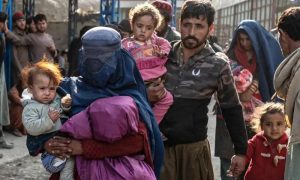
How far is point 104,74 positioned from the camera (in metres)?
2.90

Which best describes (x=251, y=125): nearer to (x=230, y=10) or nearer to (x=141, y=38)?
(x=141, y=38)

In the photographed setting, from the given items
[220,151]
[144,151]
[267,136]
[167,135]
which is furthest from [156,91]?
[220,151]

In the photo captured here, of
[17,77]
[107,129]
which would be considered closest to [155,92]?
[107,129]

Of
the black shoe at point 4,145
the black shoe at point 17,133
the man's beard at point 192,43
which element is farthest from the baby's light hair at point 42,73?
the black shoe at point 17,133

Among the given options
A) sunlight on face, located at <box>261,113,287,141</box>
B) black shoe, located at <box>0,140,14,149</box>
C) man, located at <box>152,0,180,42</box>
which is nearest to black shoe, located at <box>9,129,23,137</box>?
black shoe, located at <box>0,140,14,149</box>

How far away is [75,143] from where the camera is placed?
2918 mm

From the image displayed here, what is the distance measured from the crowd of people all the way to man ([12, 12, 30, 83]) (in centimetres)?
425

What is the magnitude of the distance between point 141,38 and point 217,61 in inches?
21.1

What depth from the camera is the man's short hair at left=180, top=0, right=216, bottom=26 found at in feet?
12.4

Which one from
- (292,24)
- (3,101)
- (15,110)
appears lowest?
(15,110)

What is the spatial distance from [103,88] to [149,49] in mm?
934

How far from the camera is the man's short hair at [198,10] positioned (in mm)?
3766

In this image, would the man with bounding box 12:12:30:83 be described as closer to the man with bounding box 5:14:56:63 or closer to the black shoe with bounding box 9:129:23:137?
the man with bounding box 5:14:56:63

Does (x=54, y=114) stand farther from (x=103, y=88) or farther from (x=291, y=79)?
(x=291, y=79)
